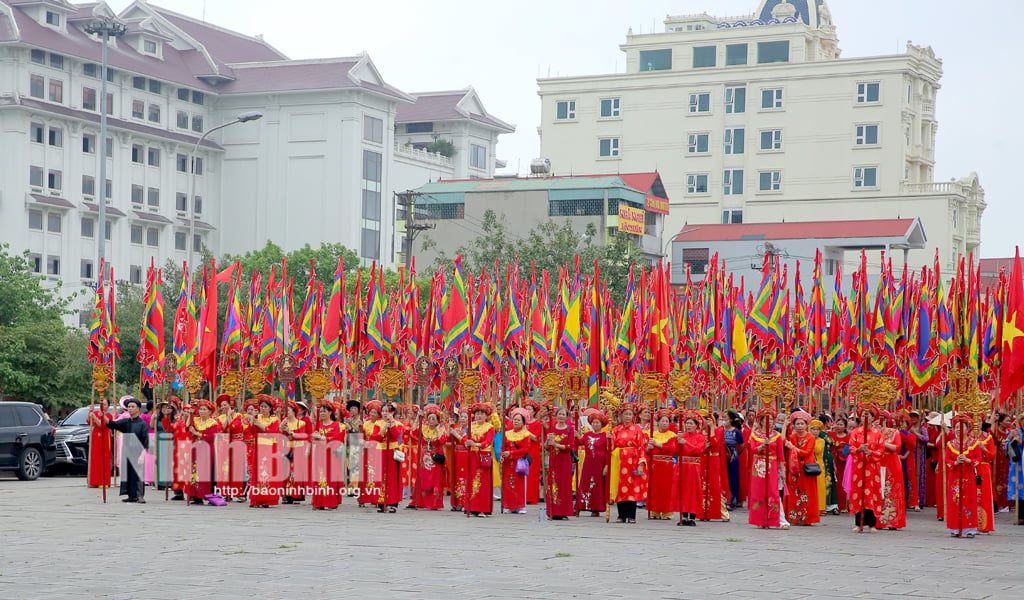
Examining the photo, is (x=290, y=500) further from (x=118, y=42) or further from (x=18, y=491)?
(x=118, y=42)

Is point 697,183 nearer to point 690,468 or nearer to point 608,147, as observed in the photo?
point 608,147

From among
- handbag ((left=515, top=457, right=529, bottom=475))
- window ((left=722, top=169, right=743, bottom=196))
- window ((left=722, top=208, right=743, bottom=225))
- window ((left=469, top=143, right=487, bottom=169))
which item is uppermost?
window ((left=469, top=143, right=487, bottom=169))

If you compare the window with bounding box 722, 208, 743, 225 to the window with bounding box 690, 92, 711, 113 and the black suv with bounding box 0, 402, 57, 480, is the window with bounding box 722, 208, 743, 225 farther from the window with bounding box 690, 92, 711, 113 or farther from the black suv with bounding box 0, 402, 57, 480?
the black suv with bounding box 0, 402, 57, 480

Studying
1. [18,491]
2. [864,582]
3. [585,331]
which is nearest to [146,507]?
[18,491]

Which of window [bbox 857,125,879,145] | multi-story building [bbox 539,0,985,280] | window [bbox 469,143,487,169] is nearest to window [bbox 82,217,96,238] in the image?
window [bbox 469,143,487,169]

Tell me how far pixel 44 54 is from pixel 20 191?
21.0 feet

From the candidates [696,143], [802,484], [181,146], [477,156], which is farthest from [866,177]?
[802,484]

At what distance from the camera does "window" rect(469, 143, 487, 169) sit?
8419cm

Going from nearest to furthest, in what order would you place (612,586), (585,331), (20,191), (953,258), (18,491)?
(612,586) < (18,491) < (585,331) < (20,191) < (953,258)

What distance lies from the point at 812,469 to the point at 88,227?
5480 centimetres

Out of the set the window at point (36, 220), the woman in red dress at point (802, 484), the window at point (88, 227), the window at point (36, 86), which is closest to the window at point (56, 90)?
the window at point (36, 86)

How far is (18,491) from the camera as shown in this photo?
22.9 metres

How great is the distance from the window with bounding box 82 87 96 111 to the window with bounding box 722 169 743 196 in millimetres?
35220

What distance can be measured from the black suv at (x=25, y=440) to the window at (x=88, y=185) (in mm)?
41772
